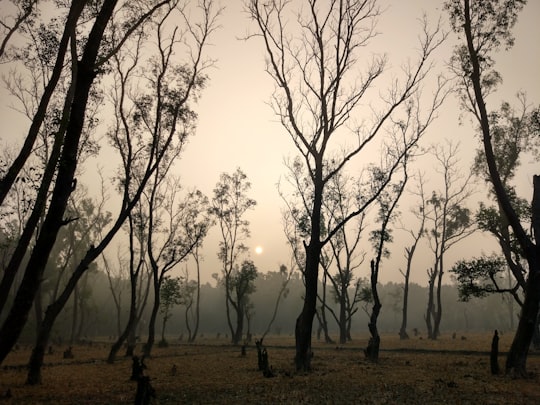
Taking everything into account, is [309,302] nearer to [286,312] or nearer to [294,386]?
[294,386]

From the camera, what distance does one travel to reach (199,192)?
3928 cm

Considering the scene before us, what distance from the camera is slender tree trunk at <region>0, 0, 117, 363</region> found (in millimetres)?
6473

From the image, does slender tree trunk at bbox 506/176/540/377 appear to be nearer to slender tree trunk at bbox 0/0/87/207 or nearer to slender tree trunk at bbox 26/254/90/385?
slender tree trunk at bbox 26/254/90/385

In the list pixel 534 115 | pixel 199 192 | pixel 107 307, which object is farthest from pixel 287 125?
pixel 107 307

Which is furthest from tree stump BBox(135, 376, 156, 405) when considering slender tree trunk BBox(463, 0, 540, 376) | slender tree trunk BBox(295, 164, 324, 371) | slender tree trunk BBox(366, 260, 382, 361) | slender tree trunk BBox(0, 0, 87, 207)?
slender tree trunk BBox(366, 260, 382, 361)

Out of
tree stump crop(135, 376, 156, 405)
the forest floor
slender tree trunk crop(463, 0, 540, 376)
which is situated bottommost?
the forest floor

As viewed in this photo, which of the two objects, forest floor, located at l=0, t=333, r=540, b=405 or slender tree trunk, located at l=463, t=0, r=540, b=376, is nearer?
forest floor, located at l=0, t=333, r=540, b=405

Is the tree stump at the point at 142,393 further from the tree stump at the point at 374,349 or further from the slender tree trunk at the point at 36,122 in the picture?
the tree stump at the point at 374,349

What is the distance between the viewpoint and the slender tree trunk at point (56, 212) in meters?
6.47

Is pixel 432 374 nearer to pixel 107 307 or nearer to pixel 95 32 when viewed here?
pixel 95 32

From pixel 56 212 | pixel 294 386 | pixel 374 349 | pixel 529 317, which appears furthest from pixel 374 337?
pixel 56 212

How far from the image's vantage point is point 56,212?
686 cm

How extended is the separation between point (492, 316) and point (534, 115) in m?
98.0

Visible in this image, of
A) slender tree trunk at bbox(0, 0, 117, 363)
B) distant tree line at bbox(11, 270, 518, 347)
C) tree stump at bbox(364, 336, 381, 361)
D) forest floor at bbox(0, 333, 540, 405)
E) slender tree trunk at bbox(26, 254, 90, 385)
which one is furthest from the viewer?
distant tree line at bbox(11, 270, 518, 347)
